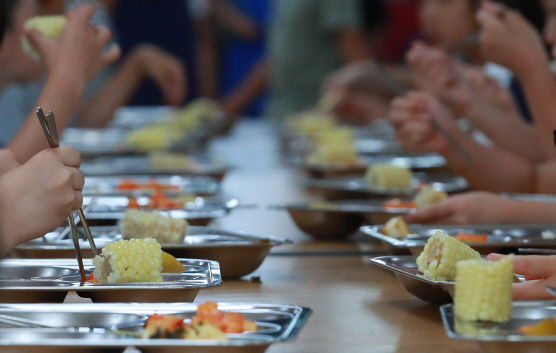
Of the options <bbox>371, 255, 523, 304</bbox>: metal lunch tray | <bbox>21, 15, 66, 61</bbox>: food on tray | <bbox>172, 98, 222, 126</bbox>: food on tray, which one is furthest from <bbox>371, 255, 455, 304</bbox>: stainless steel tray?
<bbox>172, 98, 222, 126</bbox>: food on tray

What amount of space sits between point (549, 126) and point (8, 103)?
5.99 feet

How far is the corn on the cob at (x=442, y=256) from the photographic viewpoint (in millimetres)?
756

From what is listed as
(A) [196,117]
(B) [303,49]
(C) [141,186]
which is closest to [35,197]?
(C) [141,186]

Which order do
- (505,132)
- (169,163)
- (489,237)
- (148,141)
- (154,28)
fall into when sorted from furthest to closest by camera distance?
(154,28) < (148,141) < (169,163) < (505,132) < (489,237)

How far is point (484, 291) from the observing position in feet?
2.02

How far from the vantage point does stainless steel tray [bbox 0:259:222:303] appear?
0.73 meters

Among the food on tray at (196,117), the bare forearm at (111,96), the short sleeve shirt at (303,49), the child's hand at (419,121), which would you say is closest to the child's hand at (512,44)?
the child's hand at (419,121)

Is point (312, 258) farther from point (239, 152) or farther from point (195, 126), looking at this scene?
point (195, 126)

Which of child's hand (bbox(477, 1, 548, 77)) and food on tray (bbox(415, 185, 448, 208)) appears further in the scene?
child's hand (bbox(477, 1, 548, 77))

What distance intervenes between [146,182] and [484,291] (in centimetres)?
122

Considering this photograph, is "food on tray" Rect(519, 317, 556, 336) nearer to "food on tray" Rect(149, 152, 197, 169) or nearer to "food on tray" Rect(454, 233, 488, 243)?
"food on tray" Rect(454, 233, 488, 243)

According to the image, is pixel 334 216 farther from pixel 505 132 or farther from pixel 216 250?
pixel 505 132

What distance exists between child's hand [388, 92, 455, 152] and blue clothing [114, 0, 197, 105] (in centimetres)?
581

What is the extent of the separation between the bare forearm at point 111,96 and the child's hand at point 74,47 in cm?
208
